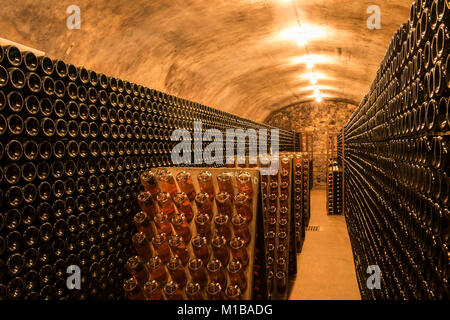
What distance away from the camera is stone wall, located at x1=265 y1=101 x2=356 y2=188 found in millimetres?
16250

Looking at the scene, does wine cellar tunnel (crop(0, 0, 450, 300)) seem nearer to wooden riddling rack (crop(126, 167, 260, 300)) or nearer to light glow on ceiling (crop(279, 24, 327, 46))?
wooden riddling rack (crop(126, 167, 260, 300))

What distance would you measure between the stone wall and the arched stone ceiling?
6.15 m

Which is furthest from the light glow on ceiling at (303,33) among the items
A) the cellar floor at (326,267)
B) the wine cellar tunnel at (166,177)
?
the cellar floor at (326,267)

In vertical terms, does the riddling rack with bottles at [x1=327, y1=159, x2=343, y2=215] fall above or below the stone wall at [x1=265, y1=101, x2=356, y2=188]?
below

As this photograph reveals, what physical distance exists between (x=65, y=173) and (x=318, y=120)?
15.6 m

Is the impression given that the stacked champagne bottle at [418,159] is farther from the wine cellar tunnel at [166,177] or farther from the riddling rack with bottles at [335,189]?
the riddling rack with bottles at [335,189]

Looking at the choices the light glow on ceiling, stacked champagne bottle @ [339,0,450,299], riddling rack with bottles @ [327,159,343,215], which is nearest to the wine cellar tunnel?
stacked champagne bottle @ [339,0,450,299]

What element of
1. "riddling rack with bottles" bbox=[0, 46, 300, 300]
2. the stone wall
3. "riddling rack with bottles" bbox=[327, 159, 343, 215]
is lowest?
"riddling rack with bottles" bbox=[327, 159, 343, 215]

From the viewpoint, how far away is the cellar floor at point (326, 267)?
4234mm

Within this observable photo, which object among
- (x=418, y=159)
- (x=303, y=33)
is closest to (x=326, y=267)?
(x=418, y=159)

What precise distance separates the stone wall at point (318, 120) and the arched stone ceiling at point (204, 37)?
6.15 m

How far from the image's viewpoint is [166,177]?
2.68 m

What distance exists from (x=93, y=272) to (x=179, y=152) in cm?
186
